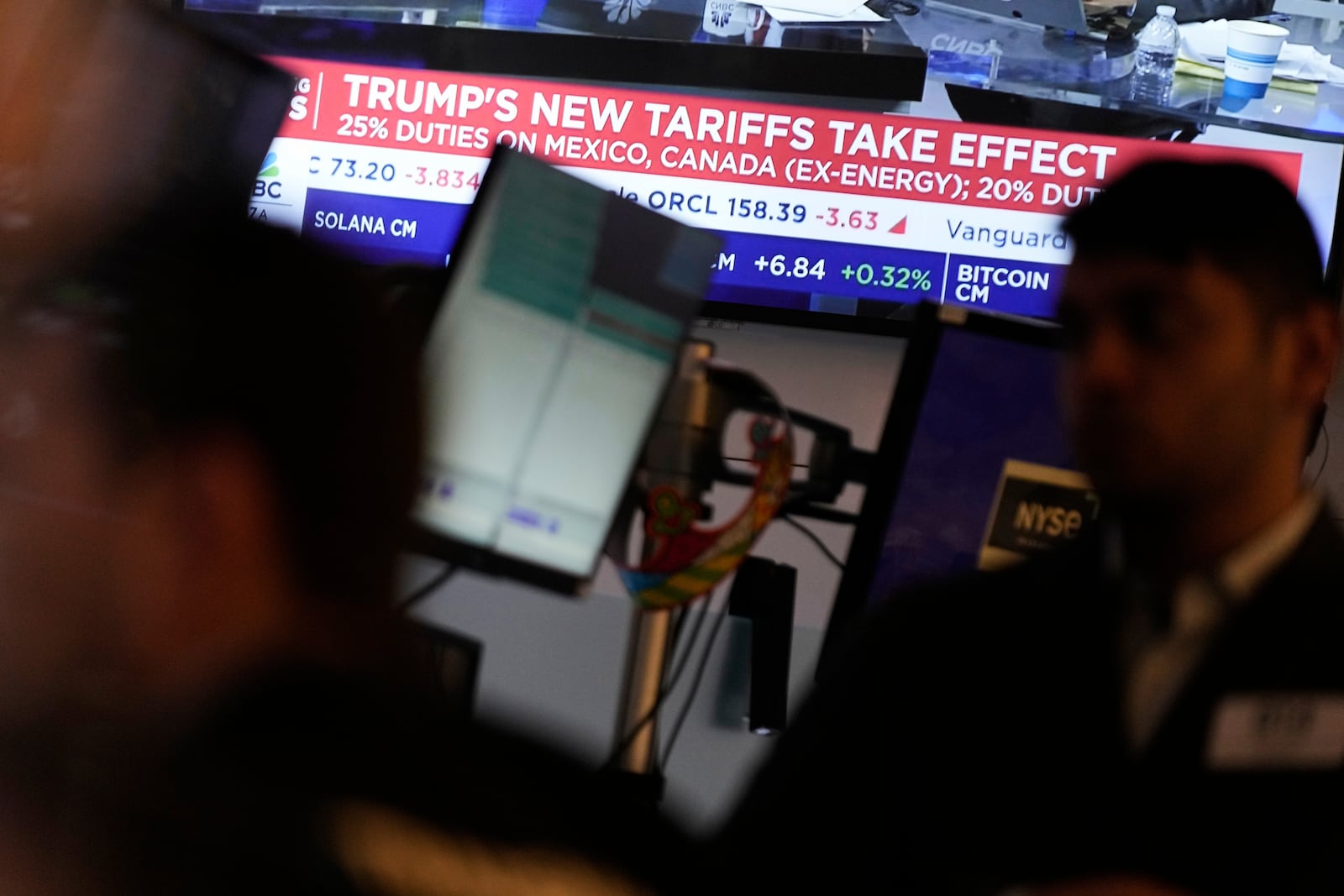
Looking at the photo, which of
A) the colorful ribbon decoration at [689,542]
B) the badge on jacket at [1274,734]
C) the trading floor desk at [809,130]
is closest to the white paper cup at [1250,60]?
the trading floor desk at [809,130]

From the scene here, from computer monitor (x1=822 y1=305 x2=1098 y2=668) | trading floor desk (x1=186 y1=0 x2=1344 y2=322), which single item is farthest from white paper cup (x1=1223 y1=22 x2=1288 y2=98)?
computer monitor (x1=822 y1=305 x2=1098 y2=668)

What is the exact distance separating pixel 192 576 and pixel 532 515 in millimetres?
865

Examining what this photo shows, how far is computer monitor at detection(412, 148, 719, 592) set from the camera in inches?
57.7

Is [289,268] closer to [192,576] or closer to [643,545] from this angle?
[192,576]

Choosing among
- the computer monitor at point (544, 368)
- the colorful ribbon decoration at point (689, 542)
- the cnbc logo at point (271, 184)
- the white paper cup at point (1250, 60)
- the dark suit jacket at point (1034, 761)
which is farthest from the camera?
the cnbc logo at point (271, 184)

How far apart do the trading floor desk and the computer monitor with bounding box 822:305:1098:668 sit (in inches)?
53.5

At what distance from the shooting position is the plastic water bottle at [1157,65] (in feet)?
9.75

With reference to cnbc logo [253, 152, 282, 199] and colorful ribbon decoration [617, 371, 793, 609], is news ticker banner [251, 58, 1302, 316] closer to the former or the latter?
cnbc logo [253, 152, 282, 199]

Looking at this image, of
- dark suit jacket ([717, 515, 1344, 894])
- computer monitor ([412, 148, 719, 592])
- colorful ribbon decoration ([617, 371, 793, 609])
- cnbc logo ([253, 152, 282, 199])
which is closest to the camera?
dark suit jacket ([717, 515, 1344, 894])

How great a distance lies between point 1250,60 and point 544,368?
6.89ft

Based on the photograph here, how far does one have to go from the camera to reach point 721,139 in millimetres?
3035

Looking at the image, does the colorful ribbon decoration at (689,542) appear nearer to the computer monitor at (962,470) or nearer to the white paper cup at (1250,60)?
the computer monitor at (962,470)

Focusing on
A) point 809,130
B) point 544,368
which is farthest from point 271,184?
point 544,368

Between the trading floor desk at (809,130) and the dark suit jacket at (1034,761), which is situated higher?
the trading floor desk at (809,130)
